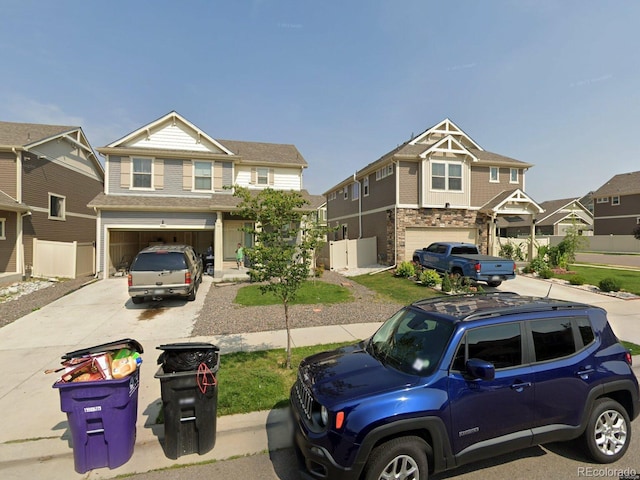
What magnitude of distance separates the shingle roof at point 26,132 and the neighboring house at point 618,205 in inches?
1963

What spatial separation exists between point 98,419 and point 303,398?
6.86 ft

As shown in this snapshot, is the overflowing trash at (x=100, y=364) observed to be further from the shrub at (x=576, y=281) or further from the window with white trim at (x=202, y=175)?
the shrub at (x=576, y=281)

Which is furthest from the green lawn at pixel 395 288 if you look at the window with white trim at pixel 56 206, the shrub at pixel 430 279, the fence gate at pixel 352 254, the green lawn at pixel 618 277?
the window with white trim at pixel 56 206

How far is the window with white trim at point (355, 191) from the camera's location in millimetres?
22731

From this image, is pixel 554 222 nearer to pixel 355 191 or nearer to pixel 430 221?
pixel 355 191

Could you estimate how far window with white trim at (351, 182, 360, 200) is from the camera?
22731 millimetres

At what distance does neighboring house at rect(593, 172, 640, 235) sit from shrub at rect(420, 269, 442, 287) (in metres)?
34.1

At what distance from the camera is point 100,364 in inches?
127

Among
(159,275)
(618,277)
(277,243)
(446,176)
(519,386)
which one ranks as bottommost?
(618,277)

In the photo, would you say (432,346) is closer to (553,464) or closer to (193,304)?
(553,464)

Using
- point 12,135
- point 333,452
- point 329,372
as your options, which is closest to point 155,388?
point 329,372

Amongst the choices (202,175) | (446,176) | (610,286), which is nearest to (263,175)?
(202,175)

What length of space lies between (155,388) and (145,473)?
1931mm

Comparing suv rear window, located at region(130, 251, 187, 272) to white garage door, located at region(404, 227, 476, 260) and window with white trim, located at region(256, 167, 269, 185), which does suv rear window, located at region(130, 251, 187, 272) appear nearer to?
window with white trim, located at region(256, 167, 269, 185)
